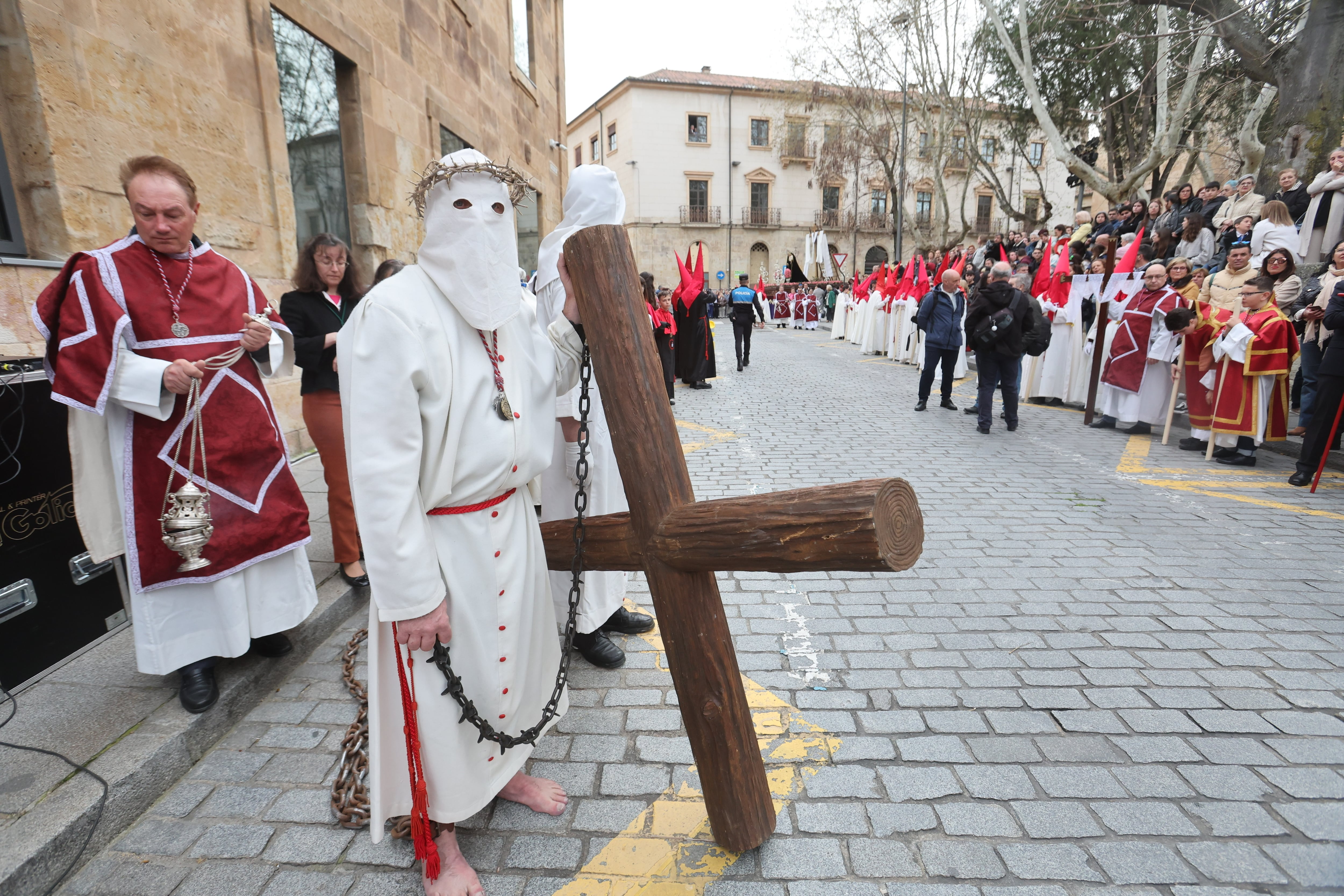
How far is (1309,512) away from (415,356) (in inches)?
266

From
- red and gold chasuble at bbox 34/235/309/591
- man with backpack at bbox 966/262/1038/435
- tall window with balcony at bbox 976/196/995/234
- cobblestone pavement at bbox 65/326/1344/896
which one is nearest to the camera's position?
cobblestone pavement at bbox 65/326/1344/896

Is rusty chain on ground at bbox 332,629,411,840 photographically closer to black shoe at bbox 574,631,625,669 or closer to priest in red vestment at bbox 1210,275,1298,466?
black shoe at bbox 574,631,625,669

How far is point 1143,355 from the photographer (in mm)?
8125

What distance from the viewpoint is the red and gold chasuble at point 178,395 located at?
2.42m

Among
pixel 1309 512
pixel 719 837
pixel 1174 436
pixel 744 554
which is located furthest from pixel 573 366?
pixel 1174 436

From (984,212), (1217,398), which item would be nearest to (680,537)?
(1217,398)

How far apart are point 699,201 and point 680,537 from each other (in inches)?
1895

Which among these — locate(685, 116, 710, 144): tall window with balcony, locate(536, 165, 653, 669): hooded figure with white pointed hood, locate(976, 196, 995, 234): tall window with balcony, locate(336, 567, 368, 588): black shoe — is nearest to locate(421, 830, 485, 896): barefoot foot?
locate(536, 165, 653, 669): hooded figure with white pointed hood

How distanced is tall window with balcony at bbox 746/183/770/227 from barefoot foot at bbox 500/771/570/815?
158ft

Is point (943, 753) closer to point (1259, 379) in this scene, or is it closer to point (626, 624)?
point (626, 624)

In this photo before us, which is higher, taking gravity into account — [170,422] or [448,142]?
[448,142]

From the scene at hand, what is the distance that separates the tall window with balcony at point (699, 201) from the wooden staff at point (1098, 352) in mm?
39784

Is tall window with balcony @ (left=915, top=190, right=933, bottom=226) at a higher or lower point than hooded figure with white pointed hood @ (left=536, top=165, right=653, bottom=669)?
higher

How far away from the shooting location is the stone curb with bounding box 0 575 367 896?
1920 millimetres
